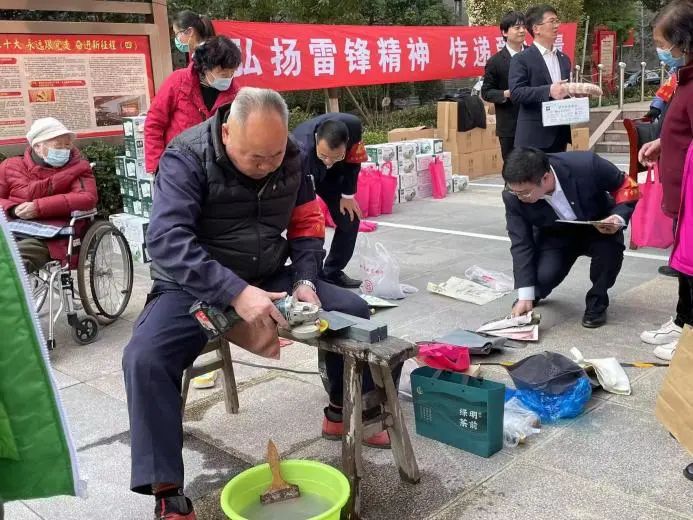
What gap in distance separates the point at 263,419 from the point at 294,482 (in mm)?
878

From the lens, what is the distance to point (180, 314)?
7.97 ft

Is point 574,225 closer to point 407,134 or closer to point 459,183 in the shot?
point 459,183

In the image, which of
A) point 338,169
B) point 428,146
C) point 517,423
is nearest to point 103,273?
point 338,169

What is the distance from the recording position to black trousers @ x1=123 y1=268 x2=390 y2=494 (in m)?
2.17

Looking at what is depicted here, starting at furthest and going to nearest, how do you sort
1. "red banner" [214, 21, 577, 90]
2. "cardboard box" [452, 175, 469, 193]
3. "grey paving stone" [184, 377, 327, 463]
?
1. "cardboard box" [452, 175, 469, 193]
2. "red banner" [214, 21, 577, 90]
3. "grey paving stone" [184, 377, 327, 463]

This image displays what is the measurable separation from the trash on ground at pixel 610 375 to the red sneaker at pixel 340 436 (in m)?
1.01

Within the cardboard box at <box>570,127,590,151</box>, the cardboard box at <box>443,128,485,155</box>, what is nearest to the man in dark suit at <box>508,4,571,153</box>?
the cardboard box at <box>443,128,485,155</box>

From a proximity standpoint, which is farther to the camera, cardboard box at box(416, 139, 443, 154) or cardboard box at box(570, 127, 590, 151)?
cardboard box at box(570, 127, 590, 151)

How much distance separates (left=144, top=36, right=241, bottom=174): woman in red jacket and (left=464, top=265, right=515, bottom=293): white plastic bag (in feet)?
6.54

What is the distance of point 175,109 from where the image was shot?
441 centimetres

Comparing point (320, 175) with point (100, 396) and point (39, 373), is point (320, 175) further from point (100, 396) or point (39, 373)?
point (39, 373)

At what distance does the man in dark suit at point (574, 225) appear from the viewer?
396 centimetres

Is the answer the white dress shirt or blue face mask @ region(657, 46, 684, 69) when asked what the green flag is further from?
the white dress shirt

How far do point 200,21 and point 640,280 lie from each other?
3353 mm
